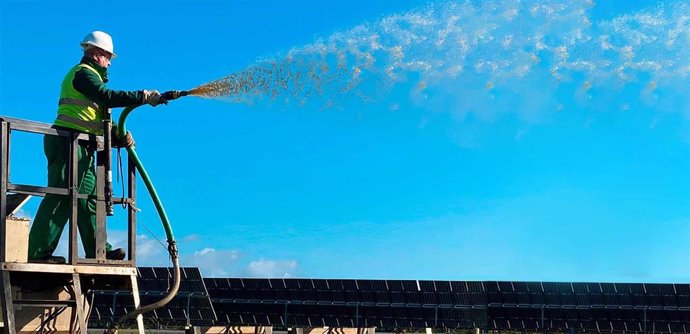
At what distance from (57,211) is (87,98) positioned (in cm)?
102

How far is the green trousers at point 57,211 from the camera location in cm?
883

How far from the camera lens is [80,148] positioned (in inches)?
352

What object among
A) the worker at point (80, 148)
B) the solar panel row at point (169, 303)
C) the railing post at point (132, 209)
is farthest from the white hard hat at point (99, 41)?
the solar panel row at point (169, 303)

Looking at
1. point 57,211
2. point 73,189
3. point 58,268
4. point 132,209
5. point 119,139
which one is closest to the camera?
point 58,268

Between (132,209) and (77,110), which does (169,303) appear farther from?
(77,110)

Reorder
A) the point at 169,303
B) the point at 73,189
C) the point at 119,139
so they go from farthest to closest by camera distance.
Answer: the point at 169,303 → the point at 119,139 → the point at 73,189

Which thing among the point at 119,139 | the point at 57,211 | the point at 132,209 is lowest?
the point at 57,211

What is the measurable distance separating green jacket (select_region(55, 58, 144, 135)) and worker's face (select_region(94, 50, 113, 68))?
4 cm

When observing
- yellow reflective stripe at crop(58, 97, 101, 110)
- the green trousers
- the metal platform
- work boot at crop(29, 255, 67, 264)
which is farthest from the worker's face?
work boot at crop(29, 255, 67, 264)

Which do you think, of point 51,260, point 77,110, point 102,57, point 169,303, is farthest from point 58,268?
point 169,303

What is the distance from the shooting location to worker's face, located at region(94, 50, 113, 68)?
A: 9164 mm

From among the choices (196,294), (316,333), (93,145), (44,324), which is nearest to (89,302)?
(44,324)

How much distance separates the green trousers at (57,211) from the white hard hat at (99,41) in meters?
0.91

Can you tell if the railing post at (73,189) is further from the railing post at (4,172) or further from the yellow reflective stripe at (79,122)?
the railing post at (4,172)
